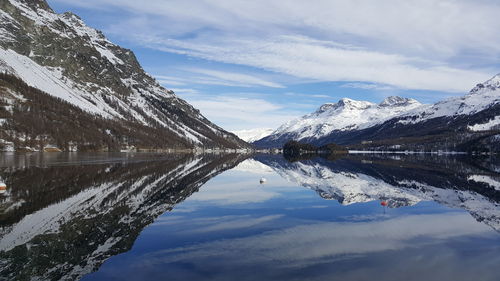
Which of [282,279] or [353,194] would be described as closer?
[282,279]

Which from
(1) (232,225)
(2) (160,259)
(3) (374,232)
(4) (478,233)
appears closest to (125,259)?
(2) (160,259)

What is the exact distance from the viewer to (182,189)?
192ft

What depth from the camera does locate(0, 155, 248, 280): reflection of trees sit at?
73.3 ft

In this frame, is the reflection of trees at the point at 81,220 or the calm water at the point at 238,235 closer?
the calm water at the point at 238,235

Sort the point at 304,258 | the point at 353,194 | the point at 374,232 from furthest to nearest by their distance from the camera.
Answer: the point at 353,194, the point at 374,232, the point at 304,258

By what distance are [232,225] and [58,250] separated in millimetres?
14028

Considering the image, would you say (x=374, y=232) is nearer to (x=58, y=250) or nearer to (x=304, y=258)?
(x=304, y=258)

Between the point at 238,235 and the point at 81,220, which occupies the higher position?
the point at 81,220

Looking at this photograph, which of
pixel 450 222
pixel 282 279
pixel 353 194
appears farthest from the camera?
pixel 353 194

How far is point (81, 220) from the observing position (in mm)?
33625

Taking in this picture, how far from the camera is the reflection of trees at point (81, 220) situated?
73.3ft

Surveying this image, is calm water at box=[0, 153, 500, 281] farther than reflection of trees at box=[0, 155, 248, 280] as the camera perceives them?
No

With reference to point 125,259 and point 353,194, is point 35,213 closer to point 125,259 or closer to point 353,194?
point 125,259

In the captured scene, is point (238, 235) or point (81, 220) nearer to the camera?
point (238, 235)
